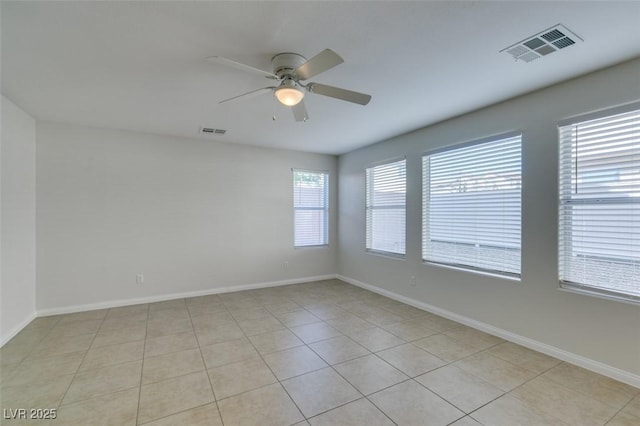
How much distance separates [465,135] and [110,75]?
12.4ft

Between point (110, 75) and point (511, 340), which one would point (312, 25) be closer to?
point (110, 75)

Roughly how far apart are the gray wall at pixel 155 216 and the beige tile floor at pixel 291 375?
702mm

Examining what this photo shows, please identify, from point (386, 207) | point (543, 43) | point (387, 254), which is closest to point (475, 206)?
point (386, 207)

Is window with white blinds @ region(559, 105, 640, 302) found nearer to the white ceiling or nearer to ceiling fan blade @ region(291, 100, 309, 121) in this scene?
the white ceiling

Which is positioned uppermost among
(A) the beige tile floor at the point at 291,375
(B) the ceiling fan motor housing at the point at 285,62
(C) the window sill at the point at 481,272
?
(B) the ceiling fan motor housing at the point at 285,62

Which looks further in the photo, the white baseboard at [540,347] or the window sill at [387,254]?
the window sill at [387,254]

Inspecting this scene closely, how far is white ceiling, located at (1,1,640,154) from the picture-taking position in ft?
5.63

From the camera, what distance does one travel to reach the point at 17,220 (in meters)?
3.27

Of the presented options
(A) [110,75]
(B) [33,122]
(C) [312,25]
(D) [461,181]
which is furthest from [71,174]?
(D) [461,181]

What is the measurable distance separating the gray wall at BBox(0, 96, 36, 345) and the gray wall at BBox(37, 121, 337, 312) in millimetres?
141

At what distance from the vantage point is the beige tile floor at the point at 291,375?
196 cm

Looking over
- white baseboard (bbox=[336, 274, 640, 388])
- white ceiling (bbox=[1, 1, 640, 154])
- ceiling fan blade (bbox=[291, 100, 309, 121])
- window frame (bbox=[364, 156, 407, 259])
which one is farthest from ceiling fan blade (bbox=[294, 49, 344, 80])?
white baseboard (bbox=[336, 274, 640, 388])

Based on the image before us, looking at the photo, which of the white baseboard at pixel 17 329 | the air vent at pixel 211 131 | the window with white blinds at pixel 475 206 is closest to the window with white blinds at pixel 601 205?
the window with white blinds at pixel 475 206

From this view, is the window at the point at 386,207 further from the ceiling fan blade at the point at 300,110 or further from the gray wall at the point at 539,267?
the ceiling fan blade at the point at 300,110
